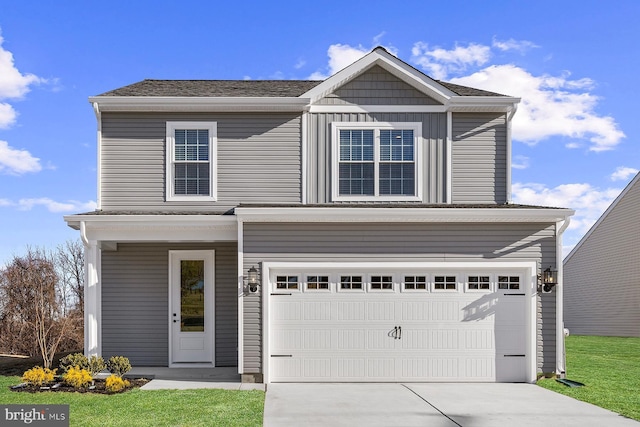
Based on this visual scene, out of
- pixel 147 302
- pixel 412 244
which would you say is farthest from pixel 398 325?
pixel 147 302

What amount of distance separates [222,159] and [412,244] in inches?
172

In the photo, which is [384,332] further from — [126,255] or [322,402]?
[126,255]

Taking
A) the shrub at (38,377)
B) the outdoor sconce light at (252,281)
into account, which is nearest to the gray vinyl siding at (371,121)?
the outdoor sconce light at (252,281)

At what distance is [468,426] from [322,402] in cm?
233

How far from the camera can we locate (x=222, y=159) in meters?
12.2

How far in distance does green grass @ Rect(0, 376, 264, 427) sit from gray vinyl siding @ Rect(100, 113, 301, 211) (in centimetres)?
419

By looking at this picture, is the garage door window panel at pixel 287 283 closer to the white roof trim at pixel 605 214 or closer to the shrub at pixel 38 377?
the shrub at pixel 38 377

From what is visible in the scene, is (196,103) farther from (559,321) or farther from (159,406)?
(559,321)

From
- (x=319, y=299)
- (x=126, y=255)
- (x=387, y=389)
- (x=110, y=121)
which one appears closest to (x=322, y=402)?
(x=387, y=389)

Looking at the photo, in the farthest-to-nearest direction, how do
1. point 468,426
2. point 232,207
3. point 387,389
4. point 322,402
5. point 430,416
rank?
point 232,207 < point 387,389 < point 322,402 < point 430,416 < point 468,426

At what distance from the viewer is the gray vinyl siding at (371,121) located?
39.9 ft

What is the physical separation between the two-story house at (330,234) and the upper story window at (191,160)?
0.03 metres

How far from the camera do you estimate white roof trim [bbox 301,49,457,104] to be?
39.7 ft

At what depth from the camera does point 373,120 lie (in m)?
12.3
